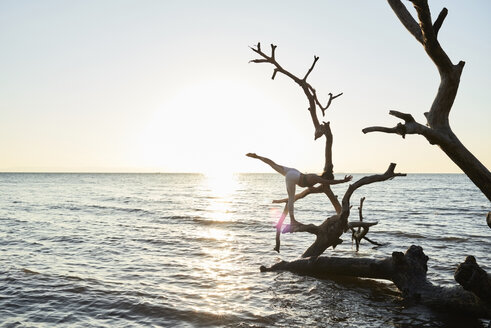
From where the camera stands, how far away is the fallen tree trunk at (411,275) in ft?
29.9

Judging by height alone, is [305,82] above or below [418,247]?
above

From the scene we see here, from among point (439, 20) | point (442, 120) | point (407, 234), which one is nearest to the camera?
point (439, 20)

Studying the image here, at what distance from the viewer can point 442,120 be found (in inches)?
214

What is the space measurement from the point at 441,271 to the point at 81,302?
13.5 metres

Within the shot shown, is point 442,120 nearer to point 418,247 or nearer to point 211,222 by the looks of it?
point 418,247

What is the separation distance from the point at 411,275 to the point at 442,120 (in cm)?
658

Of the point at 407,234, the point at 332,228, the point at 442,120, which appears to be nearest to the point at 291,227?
the point at 332,228

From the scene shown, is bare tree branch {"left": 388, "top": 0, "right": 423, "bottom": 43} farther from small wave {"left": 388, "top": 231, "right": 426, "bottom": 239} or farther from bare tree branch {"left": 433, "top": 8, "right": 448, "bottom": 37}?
small wave {"left": 388, "top": 231, "right": 426, "bottom": 239}

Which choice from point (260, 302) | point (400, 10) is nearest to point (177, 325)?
point (260, 302)

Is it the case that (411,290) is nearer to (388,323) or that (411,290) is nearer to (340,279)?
(388,323)

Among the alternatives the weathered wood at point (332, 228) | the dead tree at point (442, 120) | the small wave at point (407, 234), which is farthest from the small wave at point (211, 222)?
the dead tree at point (442, 120)

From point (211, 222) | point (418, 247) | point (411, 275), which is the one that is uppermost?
point (418, 247)

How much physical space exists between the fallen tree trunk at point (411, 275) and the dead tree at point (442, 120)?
3.66m

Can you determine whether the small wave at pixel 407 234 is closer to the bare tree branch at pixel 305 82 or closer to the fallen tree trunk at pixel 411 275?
the fallen tree trunk at pixel 411 275
